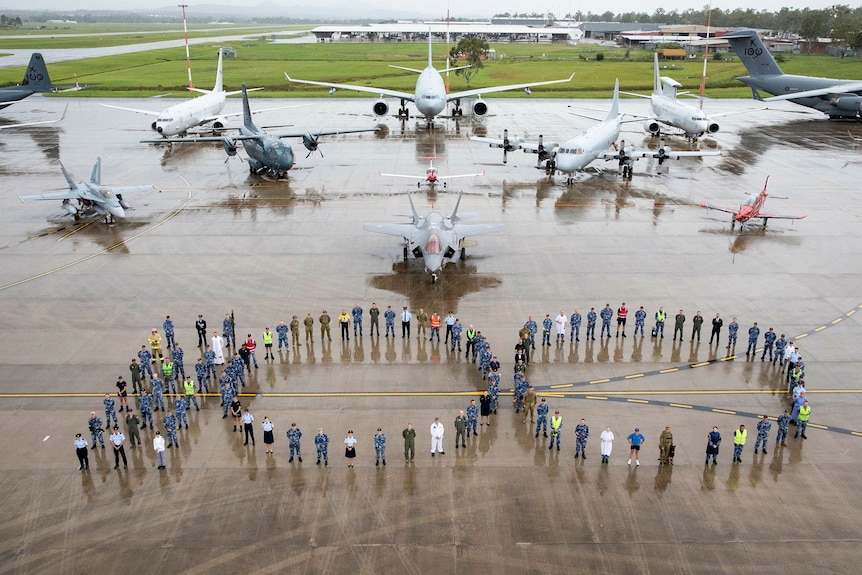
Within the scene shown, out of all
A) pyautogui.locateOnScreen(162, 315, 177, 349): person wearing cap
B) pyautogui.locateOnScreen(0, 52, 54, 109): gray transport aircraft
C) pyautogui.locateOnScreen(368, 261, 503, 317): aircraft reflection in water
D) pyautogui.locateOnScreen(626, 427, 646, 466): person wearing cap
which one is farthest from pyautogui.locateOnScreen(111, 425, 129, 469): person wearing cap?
pyautogui.locateOnScreen(0, 52, 54, 109): gray transport aircraft

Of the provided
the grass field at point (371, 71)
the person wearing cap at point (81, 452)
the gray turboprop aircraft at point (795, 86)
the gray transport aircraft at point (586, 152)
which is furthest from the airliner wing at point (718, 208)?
the grass field at point (371, 71)

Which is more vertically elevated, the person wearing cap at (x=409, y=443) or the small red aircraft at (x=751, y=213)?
the small red aircraft at (x=751, y=213)

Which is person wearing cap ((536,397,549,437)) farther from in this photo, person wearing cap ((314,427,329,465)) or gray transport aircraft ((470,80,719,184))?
gray transport aircraft ((470,80,719,184))

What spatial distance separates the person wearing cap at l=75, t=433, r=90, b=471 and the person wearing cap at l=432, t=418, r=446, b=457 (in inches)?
358

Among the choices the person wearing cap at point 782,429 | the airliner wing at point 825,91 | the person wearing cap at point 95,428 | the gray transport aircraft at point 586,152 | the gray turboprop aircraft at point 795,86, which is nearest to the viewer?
the person wearing cap at point 95,428

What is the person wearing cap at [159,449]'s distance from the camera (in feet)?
58.9

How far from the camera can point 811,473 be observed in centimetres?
1798

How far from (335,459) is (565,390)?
7.93 m

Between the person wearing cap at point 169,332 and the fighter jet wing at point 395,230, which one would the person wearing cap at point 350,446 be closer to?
the person wearing cap at point 169,332

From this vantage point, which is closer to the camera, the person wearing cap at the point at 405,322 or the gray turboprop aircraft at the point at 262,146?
the person wearing cap at the point at 405,322

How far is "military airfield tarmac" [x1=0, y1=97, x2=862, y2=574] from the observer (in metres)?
15.7

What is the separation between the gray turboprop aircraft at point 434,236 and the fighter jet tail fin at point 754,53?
5394 cm

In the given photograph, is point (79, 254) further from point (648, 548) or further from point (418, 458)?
point (648, 548)

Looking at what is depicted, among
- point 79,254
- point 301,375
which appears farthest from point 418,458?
point 79,254
